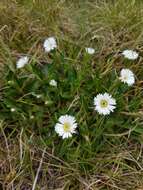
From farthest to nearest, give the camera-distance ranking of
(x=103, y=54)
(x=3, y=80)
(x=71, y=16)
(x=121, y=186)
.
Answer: (x=71, y=16) → (x=103, y=54) → (x=3, y=80) → (x=121, y=186)

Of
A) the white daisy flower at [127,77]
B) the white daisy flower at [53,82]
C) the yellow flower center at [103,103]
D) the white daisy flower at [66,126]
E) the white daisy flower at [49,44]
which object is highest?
the white daisy flower at [49,44]

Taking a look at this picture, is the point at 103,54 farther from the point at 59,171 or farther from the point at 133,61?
the point at 59,171

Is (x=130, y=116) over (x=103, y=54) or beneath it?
beneath

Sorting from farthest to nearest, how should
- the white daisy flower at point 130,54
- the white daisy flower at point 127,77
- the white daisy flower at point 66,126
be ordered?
the white daisy flower at point 130,54, the white daisy flower at point 127,77, the white daisy flower at point 66,126

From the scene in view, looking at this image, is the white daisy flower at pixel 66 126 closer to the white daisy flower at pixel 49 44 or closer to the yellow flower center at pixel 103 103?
the yellow flower center at pixel 103 103

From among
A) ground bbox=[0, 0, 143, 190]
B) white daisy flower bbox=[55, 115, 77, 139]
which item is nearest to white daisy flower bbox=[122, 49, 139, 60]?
ground bbox=[0, 0, 143, 190]

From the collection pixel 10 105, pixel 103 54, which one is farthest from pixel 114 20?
pixel 10 105

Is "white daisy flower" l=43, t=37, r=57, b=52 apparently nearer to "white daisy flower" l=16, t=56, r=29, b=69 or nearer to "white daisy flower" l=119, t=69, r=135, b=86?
"white daisy flower" l=16, t=56, r=29, b=69

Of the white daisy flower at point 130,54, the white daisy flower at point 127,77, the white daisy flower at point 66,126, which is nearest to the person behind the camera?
the white daisy flower at point 66,126

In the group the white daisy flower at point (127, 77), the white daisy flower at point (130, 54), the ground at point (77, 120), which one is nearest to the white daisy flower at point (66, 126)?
the ground at point (77, 120)
